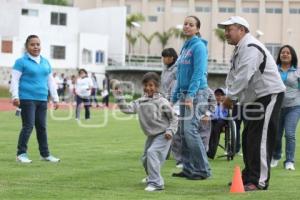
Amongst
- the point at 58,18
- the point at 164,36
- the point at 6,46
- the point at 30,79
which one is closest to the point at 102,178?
the point at 30,79

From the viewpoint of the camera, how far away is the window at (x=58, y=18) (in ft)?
224

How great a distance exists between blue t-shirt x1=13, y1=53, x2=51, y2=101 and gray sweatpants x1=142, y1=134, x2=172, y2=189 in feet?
10.1

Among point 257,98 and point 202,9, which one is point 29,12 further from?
point 257,98

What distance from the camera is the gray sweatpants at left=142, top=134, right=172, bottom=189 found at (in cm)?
956

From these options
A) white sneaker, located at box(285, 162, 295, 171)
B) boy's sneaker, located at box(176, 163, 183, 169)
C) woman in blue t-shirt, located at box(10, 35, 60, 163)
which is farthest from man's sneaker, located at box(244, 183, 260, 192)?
woman in blue t-shirt, located at box(10, 35, 60, 163)

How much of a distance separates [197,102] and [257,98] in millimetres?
1359

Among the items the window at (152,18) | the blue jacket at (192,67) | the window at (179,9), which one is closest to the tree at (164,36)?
the window at (152,18)

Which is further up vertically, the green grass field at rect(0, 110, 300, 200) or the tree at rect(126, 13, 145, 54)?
the tree at rect(126, 13, 145, 54)

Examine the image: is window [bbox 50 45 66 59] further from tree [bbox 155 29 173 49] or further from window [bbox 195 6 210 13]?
window [bbox 195 6 210 13]

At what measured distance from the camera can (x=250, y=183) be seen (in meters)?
9.48

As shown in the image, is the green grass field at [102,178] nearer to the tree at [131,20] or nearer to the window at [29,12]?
Answer: the window at [29,12]

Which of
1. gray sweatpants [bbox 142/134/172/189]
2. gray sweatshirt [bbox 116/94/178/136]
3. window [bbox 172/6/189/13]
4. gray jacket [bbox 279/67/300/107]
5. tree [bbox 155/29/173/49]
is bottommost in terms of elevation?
gray sweatpants [bbox 142/134/172/189]

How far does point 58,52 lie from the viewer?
6931 centimetres

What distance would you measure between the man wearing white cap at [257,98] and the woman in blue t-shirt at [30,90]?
3931mm
